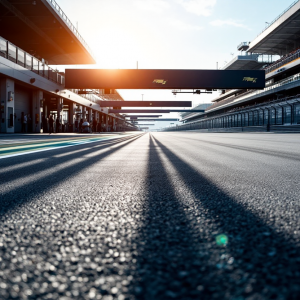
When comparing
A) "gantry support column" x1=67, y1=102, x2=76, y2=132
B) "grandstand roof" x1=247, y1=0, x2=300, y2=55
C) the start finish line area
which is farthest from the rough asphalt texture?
"grandstand roof" x1=247, y1=0, x2=300, y2=55

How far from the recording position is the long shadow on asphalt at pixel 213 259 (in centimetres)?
69

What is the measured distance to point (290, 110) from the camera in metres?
34.7

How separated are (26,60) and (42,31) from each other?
964 centimetres

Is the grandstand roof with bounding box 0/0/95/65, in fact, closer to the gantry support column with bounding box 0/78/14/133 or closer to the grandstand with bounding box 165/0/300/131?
the gantry support column with bounding box 0/78/14/133

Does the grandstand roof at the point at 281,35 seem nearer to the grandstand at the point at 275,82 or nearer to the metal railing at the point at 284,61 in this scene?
the grandstand at the point at 275,82

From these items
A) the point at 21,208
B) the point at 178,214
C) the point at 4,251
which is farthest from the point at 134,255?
the point at 21,208

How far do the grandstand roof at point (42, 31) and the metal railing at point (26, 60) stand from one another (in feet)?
15.8

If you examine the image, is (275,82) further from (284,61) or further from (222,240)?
(222,240)

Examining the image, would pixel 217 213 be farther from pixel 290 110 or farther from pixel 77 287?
pixel 290 110

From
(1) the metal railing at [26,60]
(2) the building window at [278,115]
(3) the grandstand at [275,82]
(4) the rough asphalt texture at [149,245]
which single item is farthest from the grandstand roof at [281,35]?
(4) the rough asphalt texture at [149,245]

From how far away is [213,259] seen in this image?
87 cm

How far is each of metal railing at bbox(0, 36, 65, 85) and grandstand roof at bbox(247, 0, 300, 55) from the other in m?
33.9

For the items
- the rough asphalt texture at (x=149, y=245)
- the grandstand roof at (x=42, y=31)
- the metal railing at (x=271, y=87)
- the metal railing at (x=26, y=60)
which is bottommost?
the rough asphalt texture at (x=149, y=245)

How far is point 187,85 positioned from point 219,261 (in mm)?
33395
